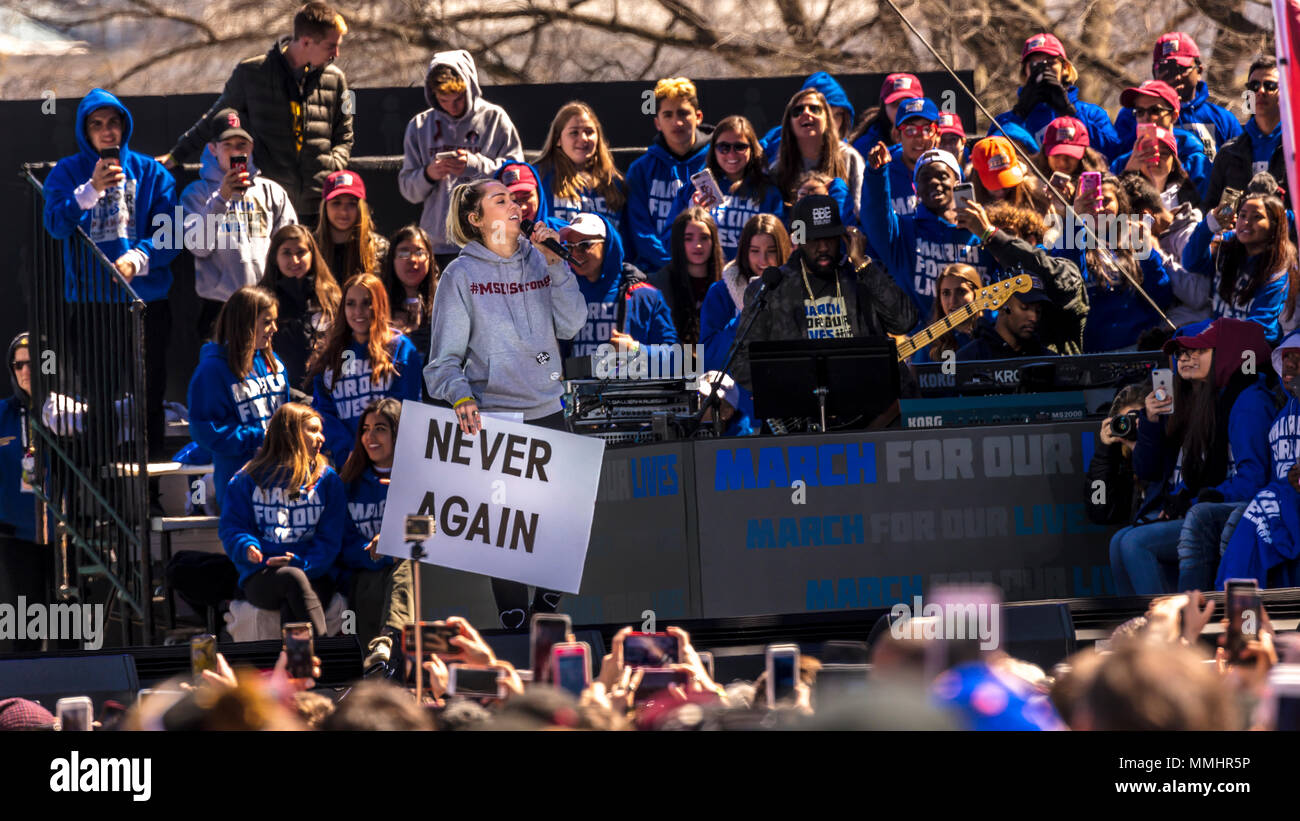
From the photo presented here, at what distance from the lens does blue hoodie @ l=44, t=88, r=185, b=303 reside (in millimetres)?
9852

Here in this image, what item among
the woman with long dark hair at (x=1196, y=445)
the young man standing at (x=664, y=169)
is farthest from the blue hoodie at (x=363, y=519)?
the woman with long dark hair at (x=1196, y=445)

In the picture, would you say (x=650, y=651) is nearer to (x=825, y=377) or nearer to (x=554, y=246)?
(x=825, y=377)

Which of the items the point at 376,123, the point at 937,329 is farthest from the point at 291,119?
the point at 937,329

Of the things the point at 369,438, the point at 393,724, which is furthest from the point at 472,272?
the point at 393,724

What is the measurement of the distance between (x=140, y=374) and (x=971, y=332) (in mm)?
4040

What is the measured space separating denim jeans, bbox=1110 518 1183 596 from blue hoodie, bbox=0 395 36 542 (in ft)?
18.3

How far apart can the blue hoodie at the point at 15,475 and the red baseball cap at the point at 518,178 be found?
2.84 metres

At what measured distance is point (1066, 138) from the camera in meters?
10.9

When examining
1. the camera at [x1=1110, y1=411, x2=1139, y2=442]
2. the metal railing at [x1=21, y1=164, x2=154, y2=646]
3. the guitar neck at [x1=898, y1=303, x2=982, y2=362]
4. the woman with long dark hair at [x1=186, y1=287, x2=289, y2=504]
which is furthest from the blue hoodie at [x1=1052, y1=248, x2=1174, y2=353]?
the metal railing at [x1=21, y1=164, x2=154, y2=646]

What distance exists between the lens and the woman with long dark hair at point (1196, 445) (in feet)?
25.3

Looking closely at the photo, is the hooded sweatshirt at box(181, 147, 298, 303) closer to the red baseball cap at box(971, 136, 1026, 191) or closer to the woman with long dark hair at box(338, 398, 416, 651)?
the woman with long dark hair at box(338, 398, 416, 651)

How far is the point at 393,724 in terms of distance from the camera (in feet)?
11.4

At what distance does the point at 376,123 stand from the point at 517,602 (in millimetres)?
5802
